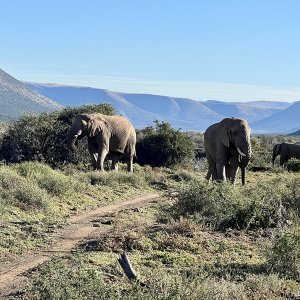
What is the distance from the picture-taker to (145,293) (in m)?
6.02

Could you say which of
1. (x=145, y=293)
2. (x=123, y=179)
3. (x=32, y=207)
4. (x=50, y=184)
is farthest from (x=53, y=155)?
(x=145, y=293)

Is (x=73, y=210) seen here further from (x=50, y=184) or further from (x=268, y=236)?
(x=268, y=236)

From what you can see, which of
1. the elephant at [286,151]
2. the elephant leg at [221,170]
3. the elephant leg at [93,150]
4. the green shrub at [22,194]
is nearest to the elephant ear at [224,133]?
the elephant leg at [221,170]

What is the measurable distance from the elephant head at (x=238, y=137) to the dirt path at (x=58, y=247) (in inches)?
190

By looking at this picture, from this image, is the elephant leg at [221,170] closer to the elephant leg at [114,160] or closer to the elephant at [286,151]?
the elephant leg at [114,160]

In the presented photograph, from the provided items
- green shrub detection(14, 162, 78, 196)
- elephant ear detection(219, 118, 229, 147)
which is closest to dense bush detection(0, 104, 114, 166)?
green shrub detection(14, 162, 78, 196)

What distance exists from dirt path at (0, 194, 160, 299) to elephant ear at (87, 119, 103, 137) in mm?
6703

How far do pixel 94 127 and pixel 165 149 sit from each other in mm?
8821

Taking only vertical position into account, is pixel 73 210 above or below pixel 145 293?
below

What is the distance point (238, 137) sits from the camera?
60.3ft

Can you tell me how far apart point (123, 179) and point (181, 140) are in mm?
11355

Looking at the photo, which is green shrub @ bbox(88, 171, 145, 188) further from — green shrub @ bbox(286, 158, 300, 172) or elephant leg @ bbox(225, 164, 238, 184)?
green shrub @ bbox(286, 158, 300, 172)

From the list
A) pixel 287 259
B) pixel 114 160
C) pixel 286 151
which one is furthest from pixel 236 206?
pixel 286 151

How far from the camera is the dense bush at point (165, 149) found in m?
30.0
